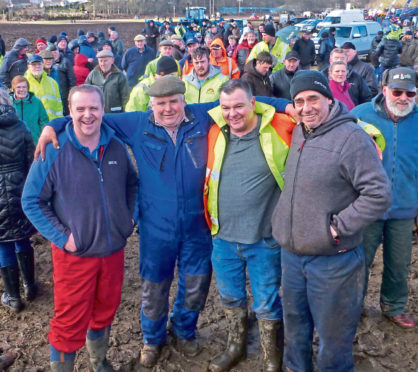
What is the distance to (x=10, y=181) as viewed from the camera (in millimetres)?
4004

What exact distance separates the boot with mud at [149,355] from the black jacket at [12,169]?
1.52 metres

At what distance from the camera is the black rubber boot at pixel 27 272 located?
14.5ft

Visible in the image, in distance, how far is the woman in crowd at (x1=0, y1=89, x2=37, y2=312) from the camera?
393 centimetres

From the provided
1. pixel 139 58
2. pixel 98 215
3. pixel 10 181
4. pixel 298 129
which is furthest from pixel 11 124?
pixel 139 58

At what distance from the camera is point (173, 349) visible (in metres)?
3.87

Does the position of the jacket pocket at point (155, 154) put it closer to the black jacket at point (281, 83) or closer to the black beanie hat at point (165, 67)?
the black beanie hat at point (165, 67)

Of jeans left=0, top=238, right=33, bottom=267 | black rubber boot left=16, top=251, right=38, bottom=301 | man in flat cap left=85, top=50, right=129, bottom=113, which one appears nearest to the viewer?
jeans left=0, top=238, right=33, bottom=267

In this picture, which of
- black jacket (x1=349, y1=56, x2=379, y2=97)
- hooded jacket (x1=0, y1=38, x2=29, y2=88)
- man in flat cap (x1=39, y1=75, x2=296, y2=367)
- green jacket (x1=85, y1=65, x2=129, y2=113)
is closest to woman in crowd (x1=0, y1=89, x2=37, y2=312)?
man in flat cap (x1=39, y1=75, x2=296, y2=367)

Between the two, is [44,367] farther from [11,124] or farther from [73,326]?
[11,124]

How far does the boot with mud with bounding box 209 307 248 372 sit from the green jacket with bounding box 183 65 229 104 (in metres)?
3.08

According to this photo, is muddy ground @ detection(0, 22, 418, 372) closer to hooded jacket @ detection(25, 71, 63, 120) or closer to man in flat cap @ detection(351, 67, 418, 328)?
man in flat cap @ detection(351, 67, 418, 328)

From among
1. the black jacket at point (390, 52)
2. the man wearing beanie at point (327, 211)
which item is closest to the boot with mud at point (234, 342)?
the man wearing beanie at point (327, 211)

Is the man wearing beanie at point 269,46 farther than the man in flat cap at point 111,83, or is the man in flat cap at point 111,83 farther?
the man wearing beanie at point 269,46

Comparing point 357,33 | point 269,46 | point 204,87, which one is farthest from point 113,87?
point 357,33
